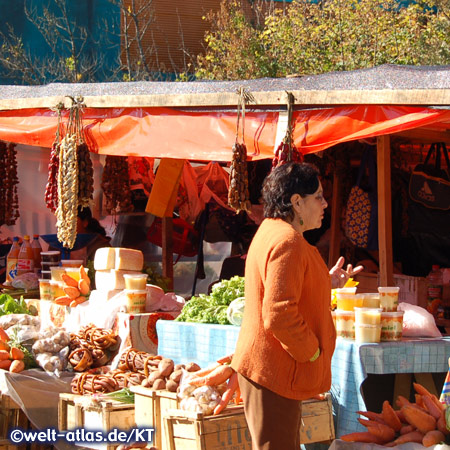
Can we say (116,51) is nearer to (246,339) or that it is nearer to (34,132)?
(34,132)

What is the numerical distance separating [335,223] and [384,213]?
2.26 m

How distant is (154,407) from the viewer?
4340 mm

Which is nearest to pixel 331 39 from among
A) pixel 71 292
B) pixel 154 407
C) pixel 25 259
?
pixel 25 259

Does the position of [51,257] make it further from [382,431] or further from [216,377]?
[382,431]

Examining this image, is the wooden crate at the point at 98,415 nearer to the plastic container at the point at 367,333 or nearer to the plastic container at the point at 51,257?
the plastic container at the point at 367,333

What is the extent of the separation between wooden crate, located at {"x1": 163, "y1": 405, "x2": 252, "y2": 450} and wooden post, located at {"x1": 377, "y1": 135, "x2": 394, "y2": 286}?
6.64 ft

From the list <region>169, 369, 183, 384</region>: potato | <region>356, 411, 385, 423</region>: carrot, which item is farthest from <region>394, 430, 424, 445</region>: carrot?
<region>169, 369, 183, 384</region>: potato

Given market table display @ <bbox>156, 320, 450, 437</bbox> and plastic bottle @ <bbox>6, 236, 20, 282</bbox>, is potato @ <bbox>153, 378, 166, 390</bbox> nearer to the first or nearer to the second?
market table display @ <bbox>156, 320, 450, 437</bbox>

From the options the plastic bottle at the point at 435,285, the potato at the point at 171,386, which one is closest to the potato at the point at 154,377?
the potato at the point at 171,386

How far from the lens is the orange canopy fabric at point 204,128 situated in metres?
4.78

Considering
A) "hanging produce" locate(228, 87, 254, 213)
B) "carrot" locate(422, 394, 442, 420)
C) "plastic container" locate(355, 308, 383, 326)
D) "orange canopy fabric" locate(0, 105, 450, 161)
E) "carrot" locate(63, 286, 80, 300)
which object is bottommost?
"carrot" locate(422, 394, 442, 420)

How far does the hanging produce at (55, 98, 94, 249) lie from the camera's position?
18.9 ft

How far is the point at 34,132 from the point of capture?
6.49 m

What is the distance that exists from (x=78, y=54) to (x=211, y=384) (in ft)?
50.0
